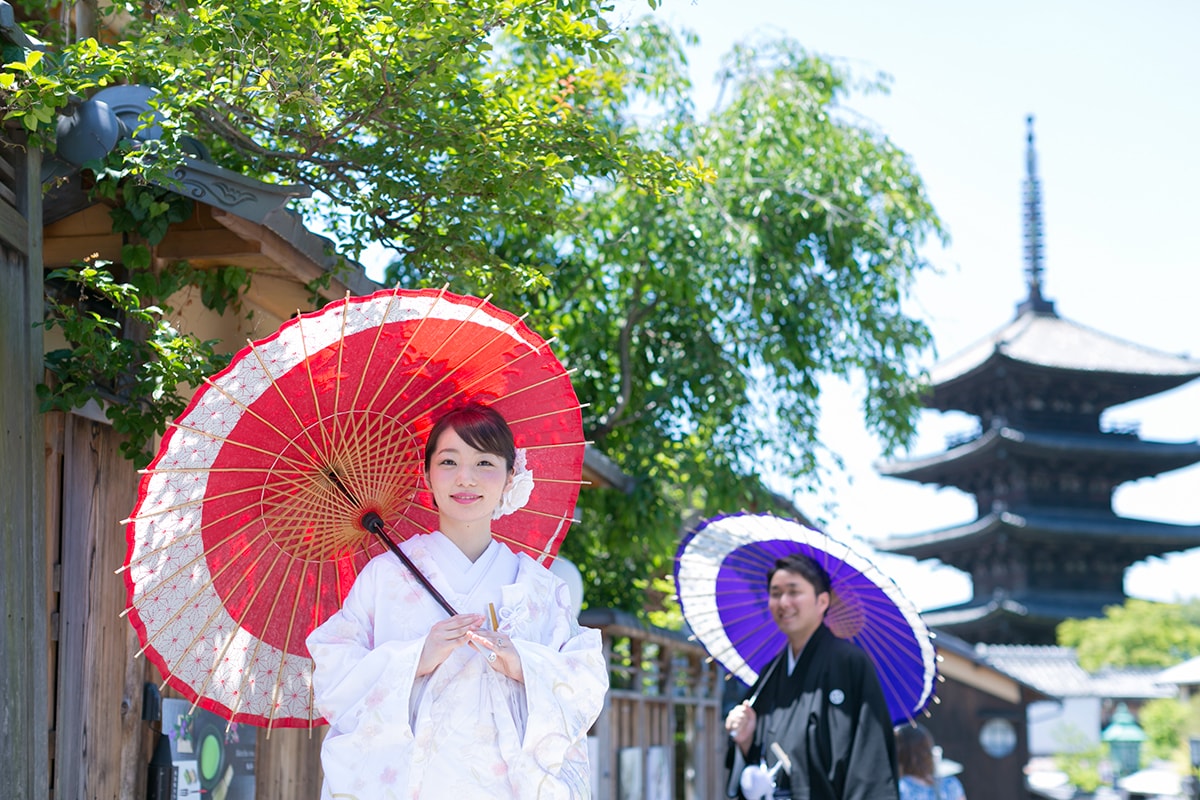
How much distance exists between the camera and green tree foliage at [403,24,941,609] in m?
8.98

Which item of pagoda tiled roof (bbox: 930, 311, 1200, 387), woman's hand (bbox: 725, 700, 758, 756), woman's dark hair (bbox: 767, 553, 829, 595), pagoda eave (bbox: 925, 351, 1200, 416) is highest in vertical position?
pagoda tiled roof (bbox: 930, 311, 1200, 387)

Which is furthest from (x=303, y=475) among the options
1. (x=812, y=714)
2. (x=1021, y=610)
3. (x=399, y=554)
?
(x=1021, y=610)

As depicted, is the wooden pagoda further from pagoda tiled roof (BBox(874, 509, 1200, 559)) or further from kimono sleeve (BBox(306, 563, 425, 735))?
kimono sleeve (BBox(306, 563, 425, 735))

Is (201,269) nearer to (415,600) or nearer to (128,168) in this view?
(128,168)

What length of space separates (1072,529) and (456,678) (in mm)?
33219

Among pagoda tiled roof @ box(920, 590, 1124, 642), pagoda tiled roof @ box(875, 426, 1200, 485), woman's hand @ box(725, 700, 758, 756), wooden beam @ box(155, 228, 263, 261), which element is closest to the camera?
wooden beam @ box(155, 228, 263, 261)

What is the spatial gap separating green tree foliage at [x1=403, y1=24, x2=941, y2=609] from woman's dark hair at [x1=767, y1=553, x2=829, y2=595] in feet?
13.4

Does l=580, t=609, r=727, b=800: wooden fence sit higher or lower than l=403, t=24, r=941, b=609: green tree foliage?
lower

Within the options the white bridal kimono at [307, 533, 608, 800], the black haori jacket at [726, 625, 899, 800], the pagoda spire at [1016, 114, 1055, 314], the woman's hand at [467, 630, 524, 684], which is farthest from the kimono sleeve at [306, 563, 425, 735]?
the pagoda spire at [1016, 114, 1055, 314]

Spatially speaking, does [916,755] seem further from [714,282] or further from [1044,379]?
[1044,379]

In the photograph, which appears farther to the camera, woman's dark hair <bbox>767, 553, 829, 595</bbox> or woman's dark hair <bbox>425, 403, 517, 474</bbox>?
woman's dark hair <bbox>767, 553, 829, 595</bbox>

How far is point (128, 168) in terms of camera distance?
368cm

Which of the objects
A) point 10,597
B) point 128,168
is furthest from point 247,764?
point 128,168

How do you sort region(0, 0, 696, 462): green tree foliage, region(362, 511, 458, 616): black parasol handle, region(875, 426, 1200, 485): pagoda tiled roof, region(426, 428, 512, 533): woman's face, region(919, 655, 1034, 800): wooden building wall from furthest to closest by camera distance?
region(875, 426, 1200, 485): pagoda tiled roof < region(919, 655, 1034, 800): wooden building wall < region(0, 0, 696, 462): green tree foliage < region(426, 428, 512, 533): woman's face < region(362, 511, 458, 616): black parasol handle
